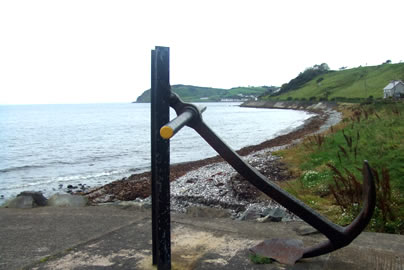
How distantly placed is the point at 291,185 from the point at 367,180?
5.68 meters

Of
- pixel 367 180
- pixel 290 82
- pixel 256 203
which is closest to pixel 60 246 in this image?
pixel 367 180

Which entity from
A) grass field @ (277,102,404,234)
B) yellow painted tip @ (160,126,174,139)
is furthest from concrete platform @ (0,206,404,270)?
yellow painted tip @ (160,126,174,139)

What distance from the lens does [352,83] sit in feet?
281

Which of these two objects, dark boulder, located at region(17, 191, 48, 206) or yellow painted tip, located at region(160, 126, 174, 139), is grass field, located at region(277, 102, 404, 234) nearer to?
yellow painted tip, located at region(160, 126, 174, 139)

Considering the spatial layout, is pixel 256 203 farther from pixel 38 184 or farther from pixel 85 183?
pixel 38 184


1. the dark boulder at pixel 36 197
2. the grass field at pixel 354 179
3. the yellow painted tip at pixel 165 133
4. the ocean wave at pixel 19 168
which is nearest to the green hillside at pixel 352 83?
the ocean wave at pixel 19 168

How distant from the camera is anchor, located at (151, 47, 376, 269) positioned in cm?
295

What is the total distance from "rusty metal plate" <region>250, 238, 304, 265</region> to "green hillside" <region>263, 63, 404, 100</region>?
63.5m

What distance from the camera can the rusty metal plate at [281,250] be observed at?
11.0 ft

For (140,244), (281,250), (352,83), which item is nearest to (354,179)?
(281,250)

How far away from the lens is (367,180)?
2.98 metres

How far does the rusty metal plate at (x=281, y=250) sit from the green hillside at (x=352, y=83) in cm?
6351

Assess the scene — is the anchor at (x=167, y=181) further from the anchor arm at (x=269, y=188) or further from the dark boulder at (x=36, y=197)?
the dark boulder at (x=36, y=197)

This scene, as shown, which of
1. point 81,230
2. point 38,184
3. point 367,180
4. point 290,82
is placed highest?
point 290,82
